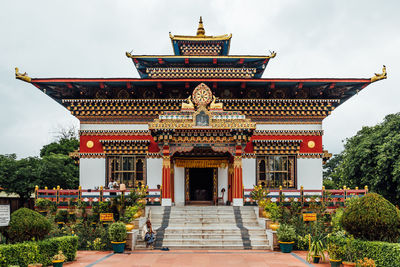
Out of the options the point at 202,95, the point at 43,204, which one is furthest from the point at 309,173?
the point at 43,204

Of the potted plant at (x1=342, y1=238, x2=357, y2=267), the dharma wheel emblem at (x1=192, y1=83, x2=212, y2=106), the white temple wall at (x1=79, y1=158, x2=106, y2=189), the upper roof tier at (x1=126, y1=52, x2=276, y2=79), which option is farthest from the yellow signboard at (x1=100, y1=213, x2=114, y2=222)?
the upper roof tier at (x1=126, y1=52, x2=276, y2=79)

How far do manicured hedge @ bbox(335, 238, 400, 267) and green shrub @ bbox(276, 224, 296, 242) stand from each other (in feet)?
12.1

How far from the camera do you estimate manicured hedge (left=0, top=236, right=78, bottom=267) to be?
10.7 m

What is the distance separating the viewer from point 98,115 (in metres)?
22.5

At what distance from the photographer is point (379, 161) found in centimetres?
2609

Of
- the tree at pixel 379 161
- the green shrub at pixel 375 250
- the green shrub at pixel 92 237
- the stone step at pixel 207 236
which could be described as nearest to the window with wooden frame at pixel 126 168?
the green shrub at pixel 92 237

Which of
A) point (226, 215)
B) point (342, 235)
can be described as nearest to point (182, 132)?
point (226, 215)

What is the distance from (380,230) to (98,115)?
16.6 m

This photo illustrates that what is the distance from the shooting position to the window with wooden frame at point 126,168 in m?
22.2

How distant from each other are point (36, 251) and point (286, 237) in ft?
30.0

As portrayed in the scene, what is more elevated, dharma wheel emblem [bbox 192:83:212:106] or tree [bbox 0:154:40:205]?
dharma wheel emblem [bbox 192:83:212:106]

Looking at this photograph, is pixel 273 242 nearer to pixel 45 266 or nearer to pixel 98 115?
pixel 45 266

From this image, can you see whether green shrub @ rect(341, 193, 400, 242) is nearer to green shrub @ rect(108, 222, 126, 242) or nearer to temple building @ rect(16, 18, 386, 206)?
green shrub @ rect(108, 222, 126, 242)

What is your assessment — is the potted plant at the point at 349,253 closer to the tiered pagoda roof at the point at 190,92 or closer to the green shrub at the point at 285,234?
the green shrub at the point at 285,234
